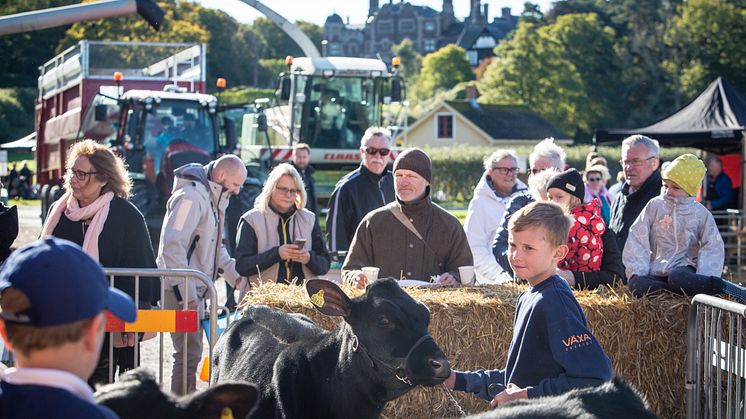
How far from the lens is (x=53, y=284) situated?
2.33 m

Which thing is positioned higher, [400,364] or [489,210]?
[489,210]

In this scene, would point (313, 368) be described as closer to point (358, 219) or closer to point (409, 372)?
point (409, 372)

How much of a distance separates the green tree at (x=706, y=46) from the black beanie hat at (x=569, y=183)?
74.0m

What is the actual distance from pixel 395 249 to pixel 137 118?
1268 centimetres

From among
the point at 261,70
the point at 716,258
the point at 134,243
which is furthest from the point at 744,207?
the point at 261,70

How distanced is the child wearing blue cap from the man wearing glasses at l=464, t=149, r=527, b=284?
20.0ft

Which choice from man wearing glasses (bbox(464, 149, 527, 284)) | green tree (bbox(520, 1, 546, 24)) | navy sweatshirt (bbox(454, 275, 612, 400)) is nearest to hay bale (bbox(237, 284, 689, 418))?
man wearing glasses (bbox(464, 149, 527, 284))

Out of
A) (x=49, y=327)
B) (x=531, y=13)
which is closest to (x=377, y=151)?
(x=49, y=327)

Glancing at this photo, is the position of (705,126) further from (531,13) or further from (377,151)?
(531,13)

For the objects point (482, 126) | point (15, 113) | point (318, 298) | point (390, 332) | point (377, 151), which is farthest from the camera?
point (482, 126)

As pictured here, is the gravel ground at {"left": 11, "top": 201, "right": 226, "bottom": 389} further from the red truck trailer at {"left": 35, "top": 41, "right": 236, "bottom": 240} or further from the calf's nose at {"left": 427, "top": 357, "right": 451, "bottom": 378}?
the calf's nose at {"left": 427, "top": 357, "right": 451, "bottom": 378}

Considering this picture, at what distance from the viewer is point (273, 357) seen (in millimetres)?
5191

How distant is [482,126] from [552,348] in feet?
240

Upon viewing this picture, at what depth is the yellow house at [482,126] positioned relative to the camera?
75469mm
